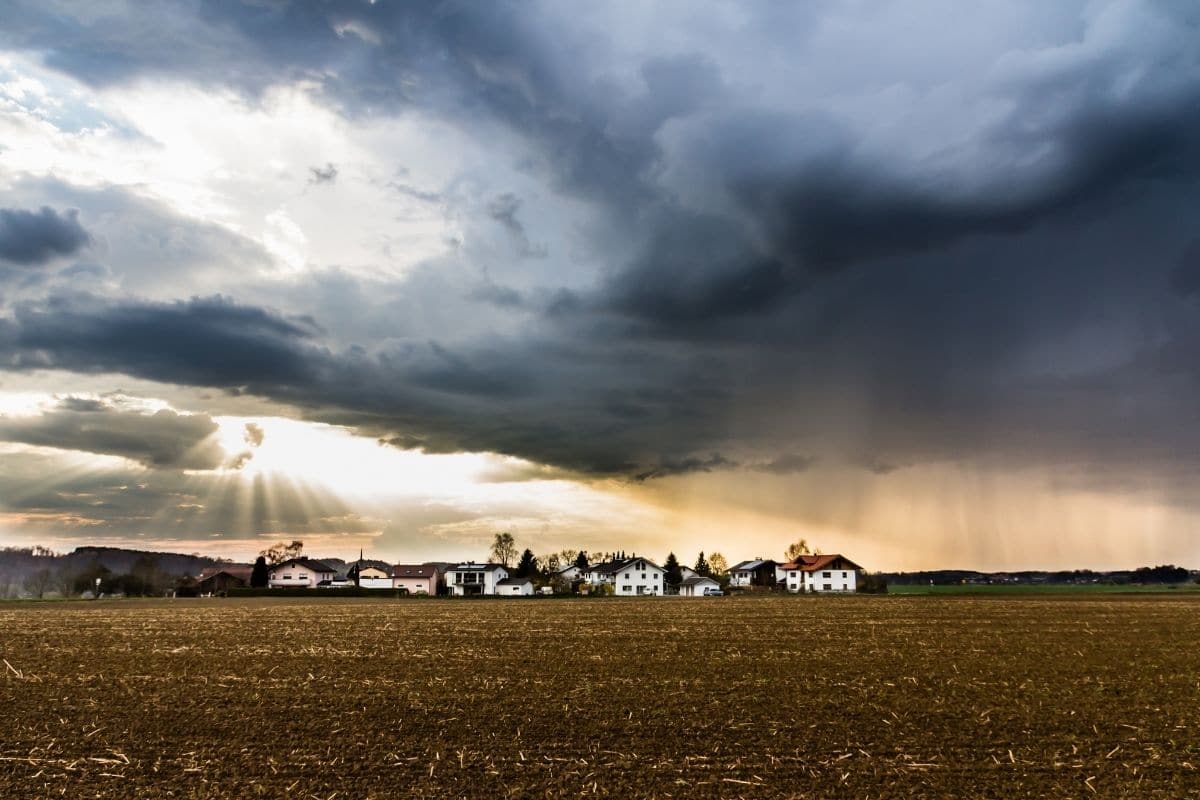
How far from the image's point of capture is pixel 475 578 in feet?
486

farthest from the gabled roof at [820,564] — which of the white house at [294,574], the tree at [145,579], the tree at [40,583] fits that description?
the tree at [40,583]

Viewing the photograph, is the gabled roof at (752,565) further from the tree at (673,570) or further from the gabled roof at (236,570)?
the gabled roof at (236,570)

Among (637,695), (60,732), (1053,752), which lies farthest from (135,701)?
(1053,752)

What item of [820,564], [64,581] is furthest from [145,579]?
[820,564]

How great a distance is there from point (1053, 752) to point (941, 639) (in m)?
22.6

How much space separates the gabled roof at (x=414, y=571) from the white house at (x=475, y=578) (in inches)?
191

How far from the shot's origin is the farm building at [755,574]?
16975 cm

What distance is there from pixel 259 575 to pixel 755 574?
9681 cm

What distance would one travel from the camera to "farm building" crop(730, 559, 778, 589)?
16975 centimetres

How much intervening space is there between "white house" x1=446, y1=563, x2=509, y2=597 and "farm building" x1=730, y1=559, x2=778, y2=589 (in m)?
50.3

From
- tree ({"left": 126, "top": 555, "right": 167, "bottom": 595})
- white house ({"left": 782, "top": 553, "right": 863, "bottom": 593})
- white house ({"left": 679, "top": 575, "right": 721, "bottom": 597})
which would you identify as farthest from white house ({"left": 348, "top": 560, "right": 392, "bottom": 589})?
white house ({"left": 782, "top": 553, "right": 863, "bottom": 593})

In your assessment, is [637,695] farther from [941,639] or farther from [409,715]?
[941,639]

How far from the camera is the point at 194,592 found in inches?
4685

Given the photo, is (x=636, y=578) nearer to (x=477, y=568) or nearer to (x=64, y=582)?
(x=477, y=568)
